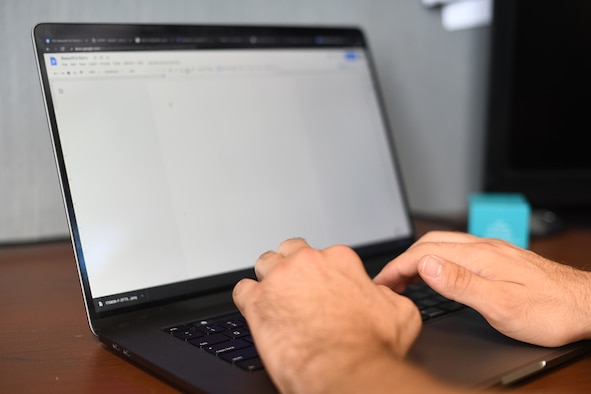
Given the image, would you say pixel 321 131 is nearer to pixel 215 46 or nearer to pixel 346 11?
pixel 215 46

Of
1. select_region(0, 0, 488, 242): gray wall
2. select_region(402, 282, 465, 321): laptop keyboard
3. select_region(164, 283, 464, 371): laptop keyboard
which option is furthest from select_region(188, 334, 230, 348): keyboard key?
select_region(0, 0, 488, 242): gray wall

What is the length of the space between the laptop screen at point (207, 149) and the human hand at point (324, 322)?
179mm

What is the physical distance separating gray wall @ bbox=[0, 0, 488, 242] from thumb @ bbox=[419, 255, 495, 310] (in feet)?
1.99

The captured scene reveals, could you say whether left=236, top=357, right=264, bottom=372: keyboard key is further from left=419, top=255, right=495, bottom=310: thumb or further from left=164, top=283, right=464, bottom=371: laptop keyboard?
left=419, top=255, right=495, bottom=310: thumb

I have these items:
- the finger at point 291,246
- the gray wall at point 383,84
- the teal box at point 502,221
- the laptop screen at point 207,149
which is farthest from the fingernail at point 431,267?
the gray wall at point 383,84

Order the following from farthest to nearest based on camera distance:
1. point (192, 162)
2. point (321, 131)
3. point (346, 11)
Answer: point (346, 11) → point (321, 131) → point (192, 162)

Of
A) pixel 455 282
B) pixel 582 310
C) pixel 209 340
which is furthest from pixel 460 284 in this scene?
pixel 209 340

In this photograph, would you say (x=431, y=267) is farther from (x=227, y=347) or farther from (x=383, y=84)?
(x=383, y=84)

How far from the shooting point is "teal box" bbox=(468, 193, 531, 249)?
38.7 inches

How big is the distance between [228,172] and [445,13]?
68 centimetres

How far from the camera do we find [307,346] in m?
0.50

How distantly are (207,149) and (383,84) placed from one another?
543mm

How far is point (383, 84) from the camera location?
4.06ft

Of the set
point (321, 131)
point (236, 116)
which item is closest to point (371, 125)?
point (321, 131)
